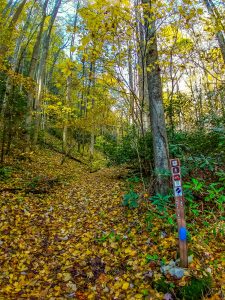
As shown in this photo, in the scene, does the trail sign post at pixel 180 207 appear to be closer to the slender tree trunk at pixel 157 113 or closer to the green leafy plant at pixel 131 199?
the green leafy plant at pixel 131 199

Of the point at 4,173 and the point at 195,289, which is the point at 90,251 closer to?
the point at 195,289

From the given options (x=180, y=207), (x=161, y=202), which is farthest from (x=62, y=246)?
(x=180, y=207)

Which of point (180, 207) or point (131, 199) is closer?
point (180, 207)

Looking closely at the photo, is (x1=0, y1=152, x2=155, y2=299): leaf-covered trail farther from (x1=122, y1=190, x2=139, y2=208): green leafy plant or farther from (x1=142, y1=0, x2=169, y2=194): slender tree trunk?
(x1=142, y1=0, x2=169, y2=194): slender tree trunk

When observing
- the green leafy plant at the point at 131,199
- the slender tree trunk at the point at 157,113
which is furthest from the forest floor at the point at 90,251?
the slender tree trunk at the point at 157,113

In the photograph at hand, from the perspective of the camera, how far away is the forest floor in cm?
278

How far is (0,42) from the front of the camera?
634 cm

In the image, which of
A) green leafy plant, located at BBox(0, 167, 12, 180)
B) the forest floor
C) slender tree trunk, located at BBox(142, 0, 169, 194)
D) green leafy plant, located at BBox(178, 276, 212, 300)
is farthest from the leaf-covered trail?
slender tree trunk, located at BBox(142, 0, 169, 194)

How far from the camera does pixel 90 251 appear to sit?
11.8 feet

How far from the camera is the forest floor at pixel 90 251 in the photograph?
9.12 ft

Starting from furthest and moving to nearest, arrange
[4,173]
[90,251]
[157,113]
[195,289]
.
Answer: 1. [4,173]
2. [157,113]
3. [90,251]
4. [195,289]

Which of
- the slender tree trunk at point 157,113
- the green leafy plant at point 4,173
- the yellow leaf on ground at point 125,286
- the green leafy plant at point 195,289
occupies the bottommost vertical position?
the yellow leaf on ground at point 125,286

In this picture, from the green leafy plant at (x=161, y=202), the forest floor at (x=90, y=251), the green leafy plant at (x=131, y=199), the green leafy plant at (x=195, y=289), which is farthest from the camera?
the green leafy plant at (x=131, y=199)

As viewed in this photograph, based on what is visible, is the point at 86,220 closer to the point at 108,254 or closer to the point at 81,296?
the point at 108,254
